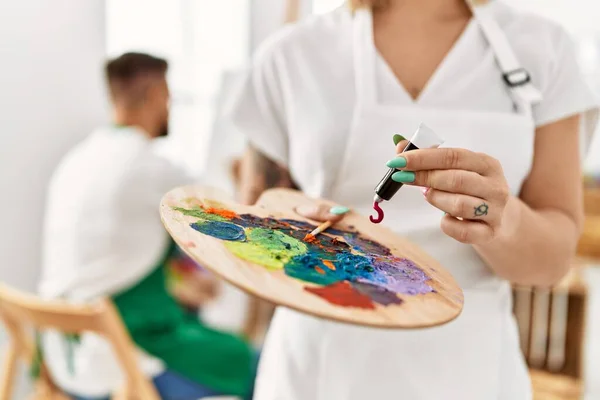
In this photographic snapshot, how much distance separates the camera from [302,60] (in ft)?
2.19

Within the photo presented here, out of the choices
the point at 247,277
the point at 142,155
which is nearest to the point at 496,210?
the point at 247,277

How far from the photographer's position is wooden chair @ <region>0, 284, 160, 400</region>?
1.07 metres

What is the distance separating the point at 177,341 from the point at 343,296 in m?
1.05

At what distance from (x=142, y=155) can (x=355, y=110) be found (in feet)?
2.82

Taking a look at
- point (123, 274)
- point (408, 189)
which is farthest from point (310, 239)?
point (123, 274)

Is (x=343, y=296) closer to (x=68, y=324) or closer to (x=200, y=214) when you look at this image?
(x=200, y=214)

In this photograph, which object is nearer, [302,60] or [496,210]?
[496,210]

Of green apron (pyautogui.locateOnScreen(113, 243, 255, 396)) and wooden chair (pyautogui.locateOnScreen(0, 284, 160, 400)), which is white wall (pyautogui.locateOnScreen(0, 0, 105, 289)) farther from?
green apron (pyautogui.locateOnScreen(113, 243, 255, 396))

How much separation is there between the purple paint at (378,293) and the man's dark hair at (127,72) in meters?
1.18

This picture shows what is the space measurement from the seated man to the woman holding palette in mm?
715

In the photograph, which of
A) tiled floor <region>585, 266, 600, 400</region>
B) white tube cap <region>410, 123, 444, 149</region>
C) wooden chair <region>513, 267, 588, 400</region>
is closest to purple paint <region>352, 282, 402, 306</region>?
white tube cap <region>410, 123, 444, 149</region>

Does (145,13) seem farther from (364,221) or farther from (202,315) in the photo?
(364,221)

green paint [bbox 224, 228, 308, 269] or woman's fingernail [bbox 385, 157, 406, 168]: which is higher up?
woman's fingernail [bbox 385, 157, 406, 168]

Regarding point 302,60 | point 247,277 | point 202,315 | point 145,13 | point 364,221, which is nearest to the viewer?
point 247,277
